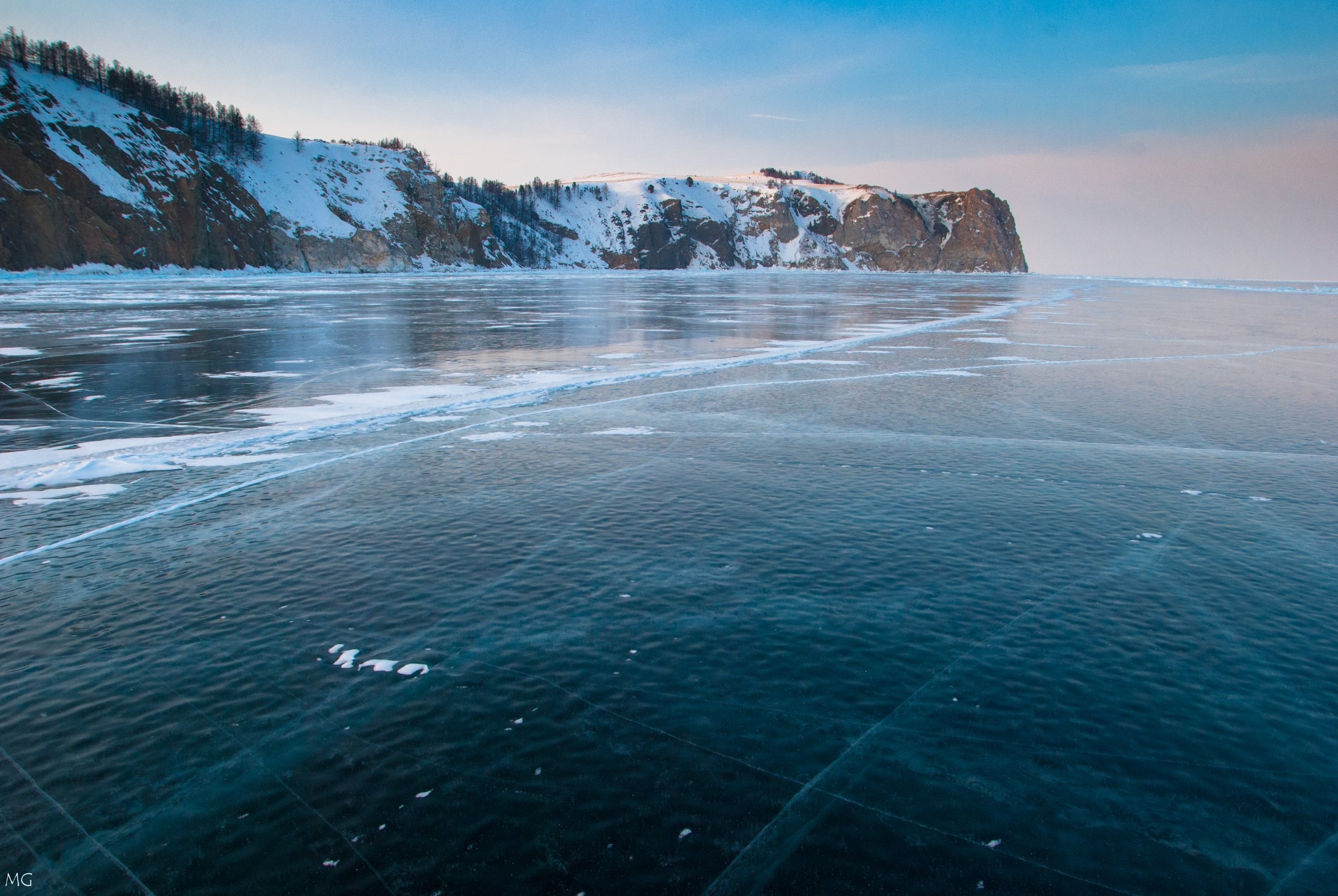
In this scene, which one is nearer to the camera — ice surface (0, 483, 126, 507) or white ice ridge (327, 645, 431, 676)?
white ice ridge (327, 645, 431, 676)

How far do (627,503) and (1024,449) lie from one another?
257 inches

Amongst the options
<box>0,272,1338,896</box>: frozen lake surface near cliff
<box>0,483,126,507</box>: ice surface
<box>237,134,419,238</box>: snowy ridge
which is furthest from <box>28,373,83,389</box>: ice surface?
<box>237,134,419,238</box>: snowy ridge

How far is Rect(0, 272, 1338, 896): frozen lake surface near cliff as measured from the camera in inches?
154

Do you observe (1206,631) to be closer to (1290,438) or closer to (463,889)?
(463,889)

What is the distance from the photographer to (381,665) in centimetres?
552

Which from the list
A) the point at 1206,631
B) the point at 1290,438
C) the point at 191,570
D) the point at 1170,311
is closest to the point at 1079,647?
the point at 1206,631

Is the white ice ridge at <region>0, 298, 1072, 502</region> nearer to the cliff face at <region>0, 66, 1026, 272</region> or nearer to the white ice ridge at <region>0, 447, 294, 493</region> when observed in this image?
the white ice ridge at <region>0, 447, 294, 493</region>

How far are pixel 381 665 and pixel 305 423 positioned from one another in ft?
28.3

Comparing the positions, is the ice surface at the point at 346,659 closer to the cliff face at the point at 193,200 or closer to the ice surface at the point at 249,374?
the ice surface at the point at 249,374

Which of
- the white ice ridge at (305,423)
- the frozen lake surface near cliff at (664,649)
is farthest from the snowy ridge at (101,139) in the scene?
the white ice ridge at (305,423)

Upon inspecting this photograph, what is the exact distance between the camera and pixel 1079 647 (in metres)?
5.88

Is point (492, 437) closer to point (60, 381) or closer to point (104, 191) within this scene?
point (60, 381)

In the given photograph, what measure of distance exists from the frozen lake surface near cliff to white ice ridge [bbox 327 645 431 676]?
0.03 m

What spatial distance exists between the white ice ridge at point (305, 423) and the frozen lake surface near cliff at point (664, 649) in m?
0.11
